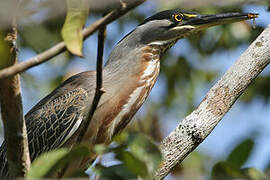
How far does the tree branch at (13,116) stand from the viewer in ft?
6.40

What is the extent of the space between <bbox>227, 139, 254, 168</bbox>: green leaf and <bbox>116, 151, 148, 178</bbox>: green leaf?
1.32ft

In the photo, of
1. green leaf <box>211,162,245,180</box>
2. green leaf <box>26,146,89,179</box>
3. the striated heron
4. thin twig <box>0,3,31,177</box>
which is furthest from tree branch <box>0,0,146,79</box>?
the striated heron

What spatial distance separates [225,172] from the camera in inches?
67.0

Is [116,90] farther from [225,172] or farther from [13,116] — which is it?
[225,172]

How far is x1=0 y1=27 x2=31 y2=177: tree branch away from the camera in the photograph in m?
1.95

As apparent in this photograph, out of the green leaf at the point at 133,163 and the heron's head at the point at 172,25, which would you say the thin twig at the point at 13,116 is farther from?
A: the heron's head at the point at 172,25

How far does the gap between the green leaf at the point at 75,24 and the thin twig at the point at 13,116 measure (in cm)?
31

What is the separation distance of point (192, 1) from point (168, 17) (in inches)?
37.0

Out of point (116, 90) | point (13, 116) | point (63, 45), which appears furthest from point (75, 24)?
point (116, 90)

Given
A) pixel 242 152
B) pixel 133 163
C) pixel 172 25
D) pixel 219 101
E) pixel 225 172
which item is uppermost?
pixel 172 25

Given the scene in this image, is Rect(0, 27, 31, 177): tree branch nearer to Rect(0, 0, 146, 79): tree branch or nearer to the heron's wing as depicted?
Rect(0, 0, 146, 79): tree branch

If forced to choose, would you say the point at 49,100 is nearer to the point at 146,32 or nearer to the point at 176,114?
the point at 146,32

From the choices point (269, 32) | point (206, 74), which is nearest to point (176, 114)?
point (206, 74)

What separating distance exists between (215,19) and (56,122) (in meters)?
1.20
